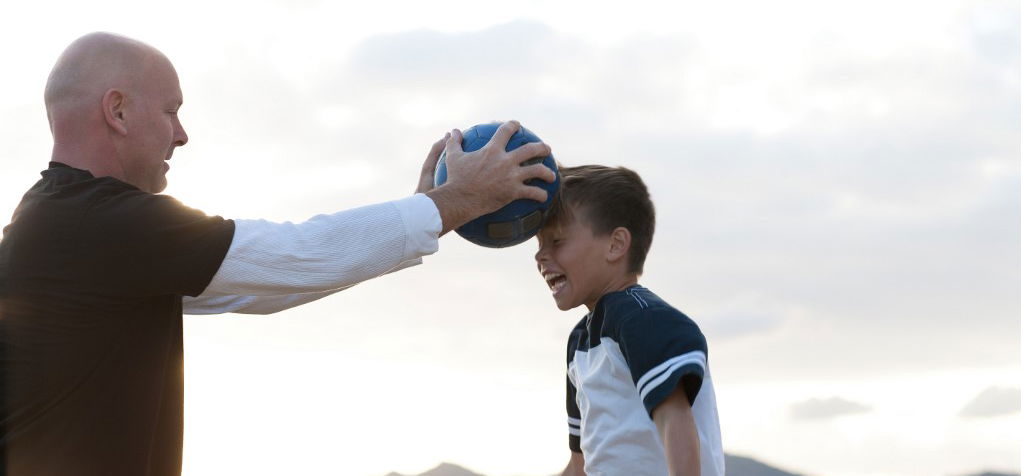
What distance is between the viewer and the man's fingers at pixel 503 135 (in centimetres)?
542

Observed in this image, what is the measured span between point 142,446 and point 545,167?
7.63 feet

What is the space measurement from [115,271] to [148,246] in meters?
0.20

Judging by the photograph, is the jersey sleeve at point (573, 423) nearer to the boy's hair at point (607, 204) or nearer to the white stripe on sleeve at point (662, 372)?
the boy's hair at point (607, 204)

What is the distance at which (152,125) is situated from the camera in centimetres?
536

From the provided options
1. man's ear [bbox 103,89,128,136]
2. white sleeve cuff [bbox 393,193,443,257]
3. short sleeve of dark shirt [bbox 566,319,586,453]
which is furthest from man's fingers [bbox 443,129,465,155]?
man's ear [bbox 103,89,128,136]

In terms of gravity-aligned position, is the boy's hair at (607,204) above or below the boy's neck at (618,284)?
above

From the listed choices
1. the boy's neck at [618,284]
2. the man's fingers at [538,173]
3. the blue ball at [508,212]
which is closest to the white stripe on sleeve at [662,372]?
the boy's neck at [618,284]

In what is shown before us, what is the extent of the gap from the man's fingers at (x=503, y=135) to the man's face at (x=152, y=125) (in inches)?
62.9

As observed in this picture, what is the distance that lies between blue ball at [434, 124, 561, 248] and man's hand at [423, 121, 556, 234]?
0.08 m

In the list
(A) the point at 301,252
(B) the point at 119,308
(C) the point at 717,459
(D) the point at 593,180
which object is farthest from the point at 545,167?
(B) the point at 119,308

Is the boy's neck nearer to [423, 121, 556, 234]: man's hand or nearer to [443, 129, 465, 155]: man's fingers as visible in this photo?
[423, 121, 556, 234]: man's hand

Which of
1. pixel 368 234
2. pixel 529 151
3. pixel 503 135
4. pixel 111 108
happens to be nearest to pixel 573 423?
pixel 529 151

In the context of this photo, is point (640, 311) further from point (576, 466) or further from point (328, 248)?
point (328, 248)

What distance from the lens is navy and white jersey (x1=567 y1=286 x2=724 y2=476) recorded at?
5.19m
